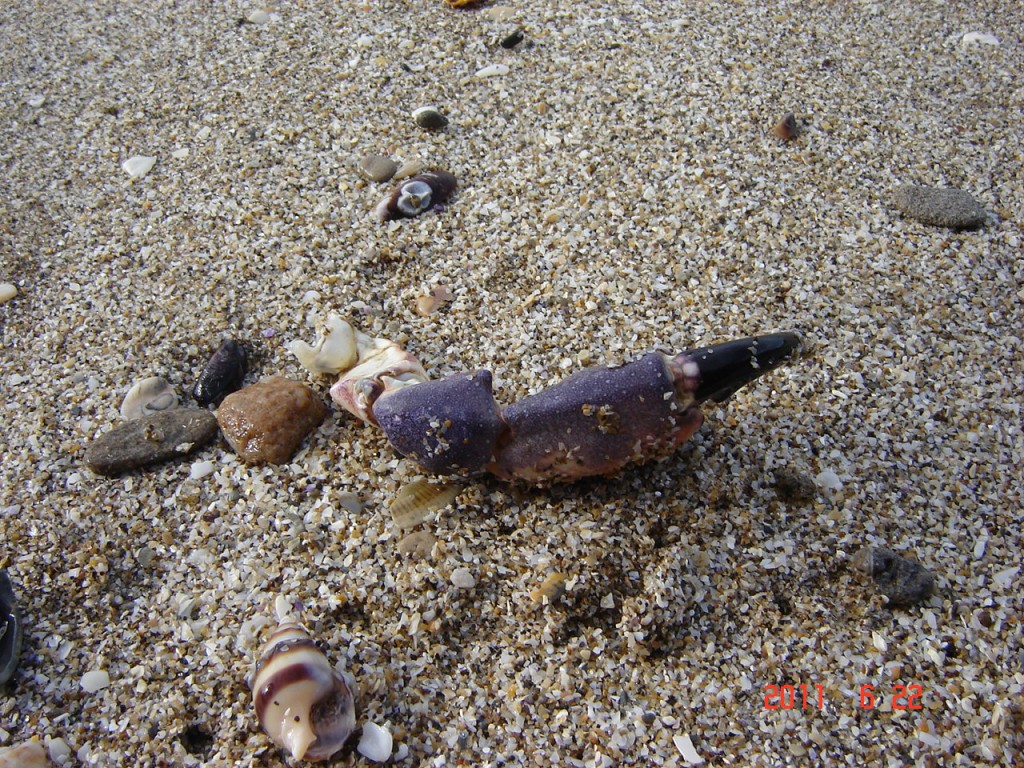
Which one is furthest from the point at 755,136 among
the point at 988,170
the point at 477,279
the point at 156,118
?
the point at 156,118

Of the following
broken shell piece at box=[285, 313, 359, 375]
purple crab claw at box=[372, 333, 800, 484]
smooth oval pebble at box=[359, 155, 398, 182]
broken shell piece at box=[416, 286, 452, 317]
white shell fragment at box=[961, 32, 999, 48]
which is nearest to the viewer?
purple crab claw at box=[372, 333, 800, 484]

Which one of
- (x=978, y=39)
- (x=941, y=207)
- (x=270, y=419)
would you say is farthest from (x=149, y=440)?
(x=978, y=39)

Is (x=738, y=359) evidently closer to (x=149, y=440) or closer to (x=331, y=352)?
(x=331, y=352)

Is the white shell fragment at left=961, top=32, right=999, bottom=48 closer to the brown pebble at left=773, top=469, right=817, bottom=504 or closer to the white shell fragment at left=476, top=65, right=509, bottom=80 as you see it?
the white shell fragment at left=476, top=65, right=509, bottom=80

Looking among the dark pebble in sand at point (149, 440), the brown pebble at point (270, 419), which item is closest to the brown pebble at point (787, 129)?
the brown pebble at point (270, 419)

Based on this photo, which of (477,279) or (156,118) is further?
(156,118)

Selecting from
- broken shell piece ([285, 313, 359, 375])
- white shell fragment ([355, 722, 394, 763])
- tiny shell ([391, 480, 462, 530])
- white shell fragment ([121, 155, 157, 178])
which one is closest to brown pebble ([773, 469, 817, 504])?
tiny shell ([391, 480, 462, 530])

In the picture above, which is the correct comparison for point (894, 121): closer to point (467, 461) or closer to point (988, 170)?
point (988, 170)
